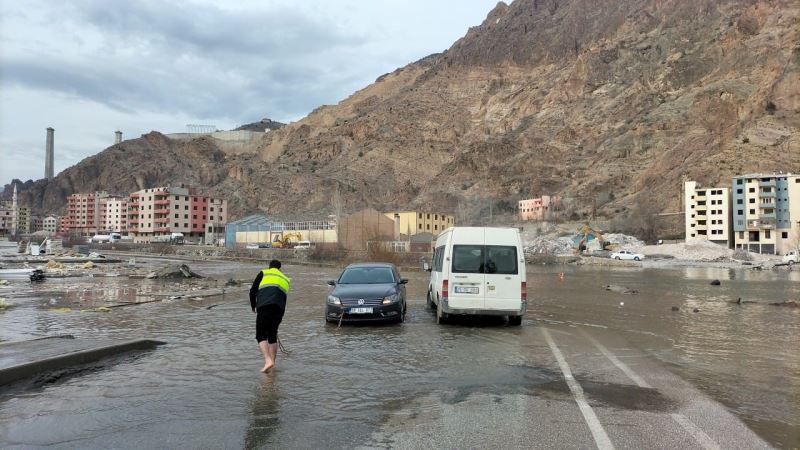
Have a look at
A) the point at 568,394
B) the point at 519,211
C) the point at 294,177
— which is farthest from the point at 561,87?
the point at 568,394

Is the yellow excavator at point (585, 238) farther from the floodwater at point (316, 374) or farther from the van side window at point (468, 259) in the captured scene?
the van side window at point (468, 259)

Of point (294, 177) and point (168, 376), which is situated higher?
point (294, 177)

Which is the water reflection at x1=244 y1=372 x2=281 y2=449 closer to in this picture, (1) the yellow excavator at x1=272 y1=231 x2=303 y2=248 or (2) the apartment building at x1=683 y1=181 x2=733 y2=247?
(1) the yellow excavator at x1=272 y1=231 x2=303 y2=248

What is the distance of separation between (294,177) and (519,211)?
7025cm

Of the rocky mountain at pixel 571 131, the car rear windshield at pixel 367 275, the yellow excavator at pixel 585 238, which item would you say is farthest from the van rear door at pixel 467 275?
the rocky mountain at pixel 571 131

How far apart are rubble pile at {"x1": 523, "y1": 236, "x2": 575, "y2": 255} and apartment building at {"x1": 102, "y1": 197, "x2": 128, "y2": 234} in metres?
106

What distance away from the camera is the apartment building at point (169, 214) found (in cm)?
12044

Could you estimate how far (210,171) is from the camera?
18962 cm

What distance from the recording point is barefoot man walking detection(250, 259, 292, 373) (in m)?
8.24

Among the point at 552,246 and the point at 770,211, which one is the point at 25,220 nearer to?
the point at 552,246

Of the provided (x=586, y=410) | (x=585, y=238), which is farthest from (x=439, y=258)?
(x=585, y=238)

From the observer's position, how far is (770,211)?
8319 cm

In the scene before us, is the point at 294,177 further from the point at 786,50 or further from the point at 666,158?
the point at 786,50

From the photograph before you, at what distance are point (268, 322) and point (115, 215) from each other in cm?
15816
